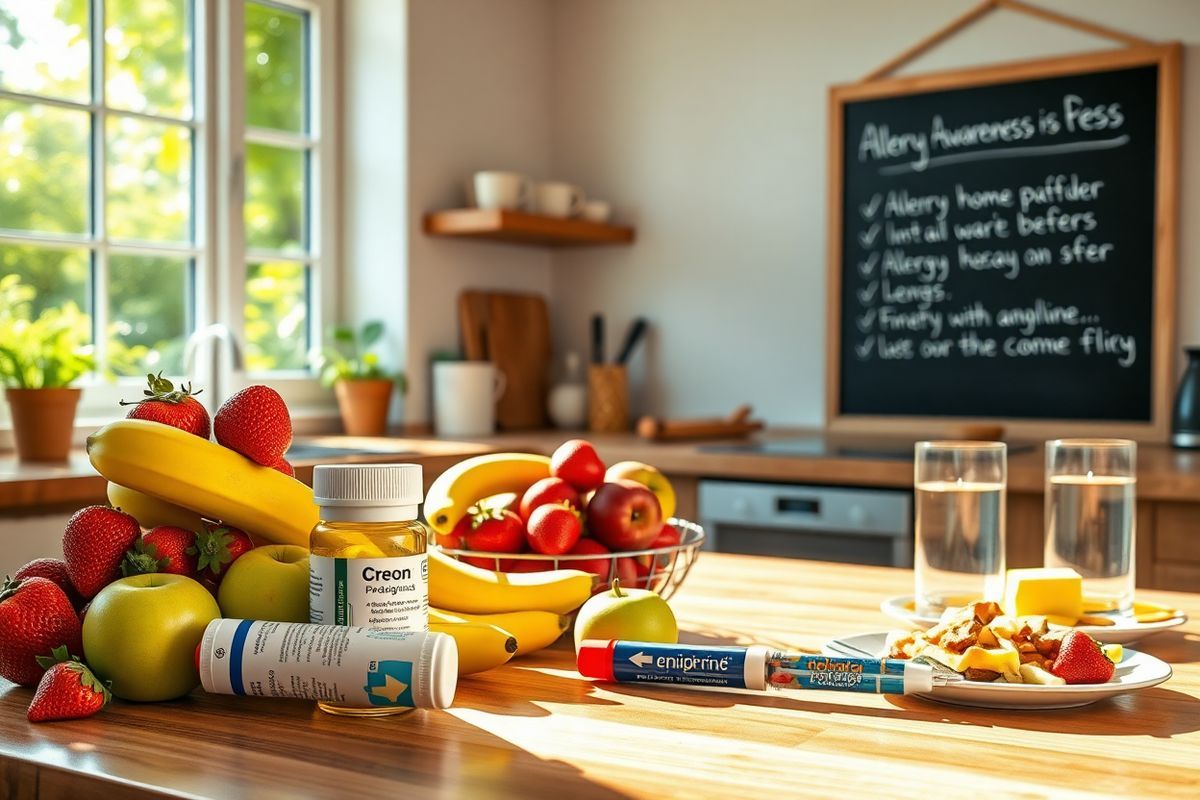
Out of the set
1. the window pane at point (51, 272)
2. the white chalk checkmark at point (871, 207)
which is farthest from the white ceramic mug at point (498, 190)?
the window pane at point (51, 272)

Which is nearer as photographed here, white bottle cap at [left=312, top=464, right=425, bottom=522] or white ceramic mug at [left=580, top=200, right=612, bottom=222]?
white bottle cap at [left=312, top=464, right=425, bottom=522]

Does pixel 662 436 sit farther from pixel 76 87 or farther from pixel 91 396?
pixel 76 87

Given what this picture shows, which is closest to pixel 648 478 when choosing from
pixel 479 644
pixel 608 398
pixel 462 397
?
pixel 479 644

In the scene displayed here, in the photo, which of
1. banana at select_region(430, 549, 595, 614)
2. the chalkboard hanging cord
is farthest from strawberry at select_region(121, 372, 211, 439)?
the chalkboard hanging cord

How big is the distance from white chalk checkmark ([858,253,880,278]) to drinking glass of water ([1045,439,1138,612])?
2244 mm

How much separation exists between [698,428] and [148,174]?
4.85 ft

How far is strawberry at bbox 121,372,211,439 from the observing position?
986 millimetres

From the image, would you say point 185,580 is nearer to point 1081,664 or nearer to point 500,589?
point 500,589

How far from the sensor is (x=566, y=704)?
94cm

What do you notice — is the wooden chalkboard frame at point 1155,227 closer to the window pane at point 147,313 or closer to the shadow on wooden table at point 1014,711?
the window pane at point 147,313

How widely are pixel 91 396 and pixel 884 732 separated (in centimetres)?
245

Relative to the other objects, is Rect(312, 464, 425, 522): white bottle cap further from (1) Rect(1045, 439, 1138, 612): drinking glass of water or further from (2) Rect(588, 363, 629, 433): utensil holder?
(2) Rect(588, 363, 629, 433): utensil holder

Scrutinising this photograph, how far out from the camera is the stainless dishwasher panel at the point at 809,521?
8.49 feet

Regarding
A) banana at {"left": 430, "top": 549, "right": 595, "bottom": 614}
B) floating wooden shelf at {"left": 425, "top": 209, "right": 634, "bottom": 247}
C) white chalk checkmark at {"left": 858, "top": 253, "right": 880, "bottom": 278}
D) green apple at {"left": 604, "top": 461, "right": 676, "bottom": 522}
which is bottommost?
banana at {"left": 430, "top": 549, "right": 595, "bottom": 614}
